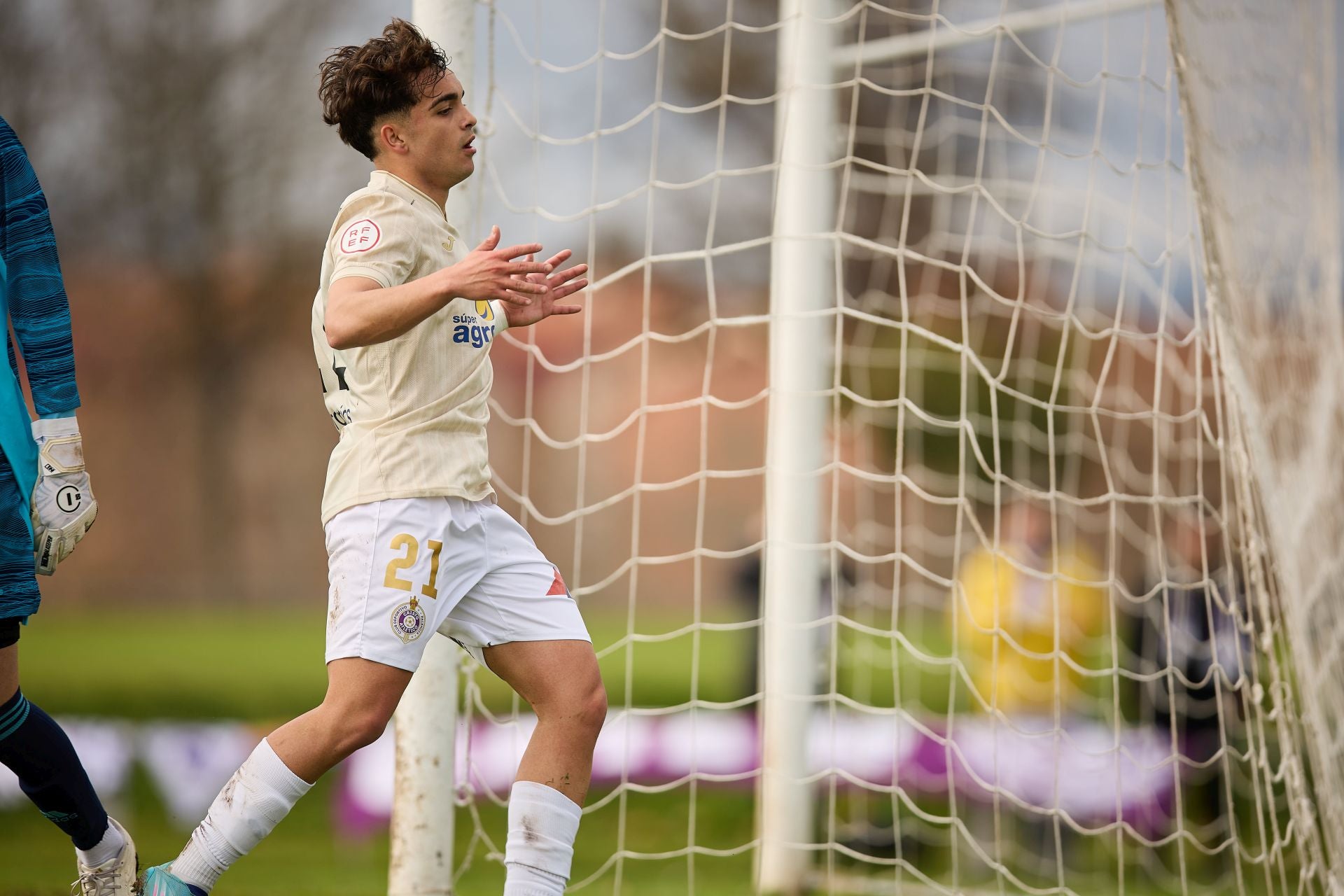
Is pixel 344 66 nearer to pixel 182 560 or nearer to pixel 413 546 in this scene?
pixel 413 546

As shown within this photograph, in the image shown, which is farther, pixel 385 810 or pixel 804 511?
pixel 385 810

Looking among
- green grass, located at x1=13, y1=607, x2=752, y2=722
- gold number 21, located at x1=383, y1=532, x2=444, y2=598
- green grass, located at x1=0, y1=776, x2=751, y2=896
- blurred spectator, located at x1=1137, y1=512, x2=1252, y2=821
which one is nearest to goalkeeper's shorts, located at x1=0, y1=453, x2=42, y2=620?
gold number 21, located at x1=383, y1=532, x2=444, y2=598

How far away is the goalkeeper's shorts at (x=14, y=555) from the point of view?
7.73 ft

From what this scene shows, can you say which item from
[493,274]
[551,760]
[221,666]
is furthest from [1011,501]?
[221,666]

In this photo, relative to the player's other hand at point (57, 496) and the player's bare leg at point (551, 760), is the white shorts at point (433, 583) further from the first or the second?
the player's other hand at point (57, 496)

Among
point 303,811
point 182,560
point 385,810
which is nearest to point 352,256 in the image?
point 385,810

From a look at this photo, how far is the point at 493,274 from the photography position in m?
2.21

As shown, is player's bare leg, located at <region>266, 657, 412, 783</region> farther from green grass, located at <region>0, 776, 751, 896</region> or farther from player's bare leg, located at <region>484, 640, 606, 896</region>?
green grass, located at <region>0, 776, 751, 896</region>

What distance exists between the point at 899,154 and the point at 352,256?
8.62 m

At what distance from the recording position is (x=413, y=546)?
2416 mm

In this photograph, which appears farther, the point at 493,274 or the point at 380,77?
the point at 380,77

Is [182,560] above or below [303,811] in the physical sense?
below

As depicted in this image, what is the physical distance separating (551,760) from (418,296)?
96 cm

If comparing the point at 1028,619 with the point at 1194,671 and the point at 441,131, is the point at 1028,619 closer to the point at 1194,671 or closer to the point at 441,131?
the point at 1194,671
